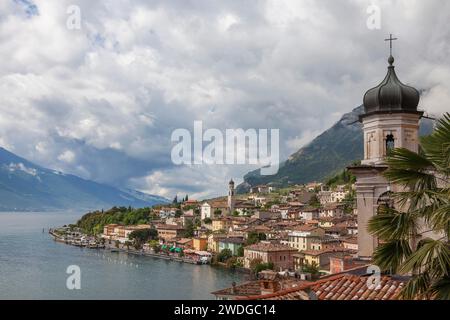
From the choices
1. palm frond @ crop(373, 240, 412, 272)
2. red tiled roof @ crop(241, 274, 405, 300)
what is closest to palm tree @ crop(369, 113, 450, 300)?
palm frond @ crop(373, 240, 412, 272)

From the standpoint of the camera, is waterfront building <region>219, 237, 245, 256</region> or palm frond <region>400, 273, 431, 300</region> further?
waterfront building <region>219, 237, 245, 256</region>

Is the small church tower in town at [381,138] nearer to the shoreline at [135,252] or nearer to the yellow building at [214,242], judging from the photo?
the shoreline at [135,252]

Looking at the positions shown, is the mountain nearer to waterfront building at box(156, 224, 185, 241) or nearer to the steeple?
waterfront building at box(156, 224, 185, 241)

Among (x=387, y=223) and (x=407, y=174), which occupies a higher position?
(x=407, y=174)

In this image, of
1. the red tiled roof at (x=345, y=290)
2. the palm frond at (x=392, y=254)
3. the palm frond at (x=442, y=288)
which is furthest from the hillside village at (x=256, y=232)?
the palm frond at (x=442, y=288)

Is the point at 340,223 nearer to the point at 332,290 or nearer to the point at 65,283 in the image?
the point at 65,283

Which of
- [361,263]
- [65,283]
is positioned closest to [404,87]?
[361,263]

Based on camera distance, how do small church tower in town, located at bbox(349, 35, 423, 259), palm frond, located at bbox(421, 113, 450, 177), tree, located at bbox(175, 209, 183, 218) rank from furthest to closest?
1. tree, located at bbox(175, 209, 183, 218)
2. small church tower in town, located at bbox(349, 35, 423, 259)
3. palm frond, located at bbox(421, 113, 450, 177)

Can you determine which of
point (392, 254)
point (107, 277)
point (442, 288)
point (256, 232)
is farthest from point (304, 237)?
point (442, 288)
